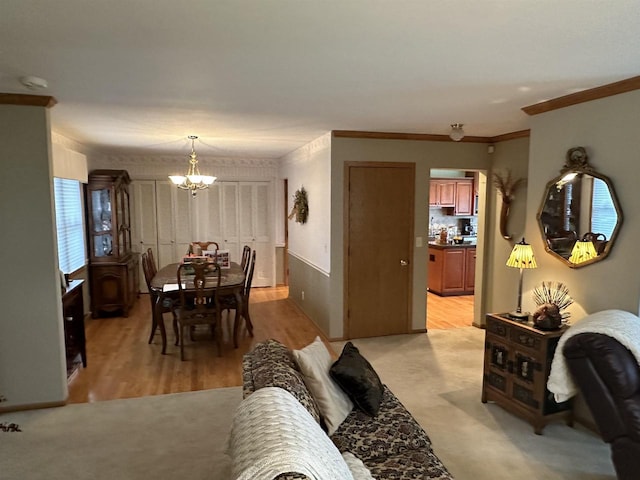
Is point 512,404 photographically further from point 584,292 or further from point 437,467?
point 437,467

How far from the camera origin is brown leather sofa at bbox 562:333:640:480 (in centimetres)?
225

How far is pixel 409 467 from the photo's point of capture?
6.29ft

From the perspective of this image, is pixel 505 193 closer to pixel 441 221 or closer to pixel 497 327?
pixel 497 327

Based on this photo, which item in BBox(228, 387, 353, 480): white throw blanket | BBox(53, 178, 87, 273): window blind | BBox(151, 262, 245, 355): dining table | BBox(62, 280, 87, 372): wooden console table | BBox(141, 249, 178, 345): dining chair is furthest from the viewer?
BBox(53, 178, 87, 273): window blind

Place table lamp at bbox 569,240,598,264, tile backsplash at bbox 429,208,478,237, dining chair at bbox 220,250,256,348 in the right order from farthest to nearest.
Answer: tile backsplash at bbox 429,208,478,237, dining chair at bbox 220,250,256,348, table lamp at bbox 569,240,598,264

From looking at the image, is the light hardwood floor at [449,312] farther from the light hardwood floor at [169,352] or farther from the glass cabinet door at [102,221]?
the glass cabinet door at [102,221]

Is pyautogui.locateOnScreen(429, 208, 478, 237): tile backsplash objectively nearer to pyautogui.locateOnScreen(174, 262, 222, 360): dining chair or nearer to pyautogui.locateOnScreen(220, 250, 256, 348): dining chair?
pyautogui.locateOnScreen(220, 250, 256, 348): dining chair

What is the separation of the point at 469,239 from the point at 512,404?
16.8 feet

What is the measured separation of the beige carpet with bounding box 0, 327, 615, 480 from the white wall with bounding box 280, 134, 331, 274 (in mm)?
1944

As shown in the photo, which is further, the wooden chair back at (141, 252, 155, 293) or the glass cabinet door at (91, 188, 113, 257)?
the glass cabinet door at (91, 188, 113, 257)

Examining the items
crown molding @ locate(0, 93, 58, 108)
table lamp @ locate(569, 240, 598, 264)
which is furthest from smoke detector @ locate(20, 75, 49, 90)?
table lamp @ locate(569, 240, 598, 264)

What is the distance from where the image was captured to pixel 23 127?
3148 millimetres

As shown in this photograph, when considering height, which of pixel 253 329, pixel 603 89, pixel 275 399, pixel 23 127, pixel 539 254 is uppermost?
pixel 603 89

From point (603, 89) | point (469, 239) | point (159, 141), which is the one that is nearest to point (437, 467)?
point (603, 89)
